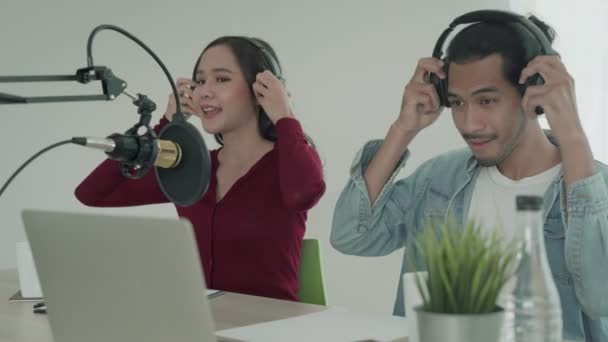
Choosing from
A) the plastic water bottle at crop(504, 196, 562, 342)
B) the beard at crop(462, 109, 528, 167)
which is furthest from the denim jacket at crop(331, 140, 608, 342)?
the plastic water bottle at crop(504, 196, 562, 342)

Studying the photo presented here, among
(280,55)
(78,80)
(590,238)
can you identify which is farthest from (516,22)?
(280,55)

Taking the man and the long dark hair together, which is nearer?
the man

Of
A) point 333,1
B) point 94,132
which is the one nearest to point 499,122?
point 94,132

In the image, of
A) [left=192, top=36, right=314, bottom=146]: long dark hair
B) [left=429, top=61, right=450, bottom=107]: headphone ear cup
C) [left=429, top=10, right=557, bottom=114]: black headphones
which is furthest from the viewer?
[left=192, top=36, right=314, bottom=146]: long dark hair

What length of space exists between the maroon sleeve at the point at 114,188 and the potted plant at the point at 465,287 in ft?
4.90

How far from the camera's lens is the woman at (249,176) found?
2.00m

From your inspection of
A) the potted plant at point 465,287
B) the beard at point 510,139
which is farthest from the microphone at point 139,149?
the beard at point 510,139

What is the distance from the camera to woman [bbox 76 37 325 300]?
2.00 meters

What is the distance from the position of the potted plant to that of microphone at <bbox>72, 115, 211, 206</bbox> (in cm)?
54

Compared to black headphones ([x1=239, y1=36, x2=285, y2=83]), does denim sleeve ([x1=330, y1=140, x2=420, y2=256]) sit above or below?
below

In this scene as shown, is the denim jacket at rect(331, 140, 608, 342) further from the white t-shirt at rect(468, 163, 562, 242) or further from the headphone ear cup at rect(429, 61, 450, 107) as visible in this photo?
the headphone ear cup at rect(429, 61, 450, 107)

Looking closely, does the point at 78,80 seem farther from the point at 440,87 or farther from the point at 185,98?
the point at 185,98

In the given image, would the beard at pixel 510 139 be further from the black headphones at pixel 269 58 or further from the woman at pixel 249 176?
the black headphones at pixel 269 58

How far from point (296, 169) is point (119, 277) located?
1090 mm
